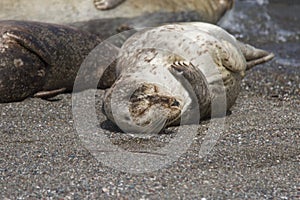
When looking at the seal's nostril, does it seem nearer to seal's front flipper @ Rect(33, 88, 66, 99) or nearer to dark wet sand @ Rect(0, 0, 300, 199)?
dark wet sand @ Rect(0, 0, 300, 199)

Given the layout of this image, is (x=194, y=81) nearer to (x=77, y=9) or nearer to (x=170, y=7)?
(x=77, y=9)

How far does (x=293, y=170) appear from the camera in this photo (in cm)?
383

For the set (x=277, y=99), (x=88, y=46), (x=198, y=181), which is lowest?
(x=277, y=99)

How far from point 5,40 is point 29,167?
1880 millimetres

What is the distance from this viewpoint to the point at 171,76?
4.82 m

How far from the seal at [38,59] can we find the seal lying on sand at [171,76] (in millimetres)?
551

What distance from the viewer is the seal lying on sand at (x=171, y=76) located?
4.47 m

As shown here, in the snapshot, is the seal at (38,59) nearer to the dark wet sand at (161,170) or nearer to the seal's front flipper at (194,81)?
the dark wet sand at (161,170)

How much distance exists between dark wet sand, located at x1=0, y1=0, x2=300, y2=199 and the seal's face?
0.46ft

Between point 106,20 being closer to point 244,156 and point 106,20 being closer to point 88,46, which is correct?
point 88,46

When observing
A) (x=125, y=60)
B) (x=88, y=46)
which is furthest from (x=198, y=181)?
(x=88, y=46)

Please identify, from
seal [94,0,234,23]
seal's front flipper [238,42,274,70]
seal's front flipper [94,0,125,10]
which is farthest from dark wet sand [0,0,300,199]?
seal [94,0,234,23]

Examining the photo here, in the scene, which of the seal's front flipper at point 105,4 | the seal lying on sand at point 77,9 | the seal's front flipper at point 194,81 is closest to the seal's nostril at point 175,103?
the seal's front flipper at point 194,81

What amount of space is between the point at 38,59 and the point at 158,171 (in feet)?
6.96
